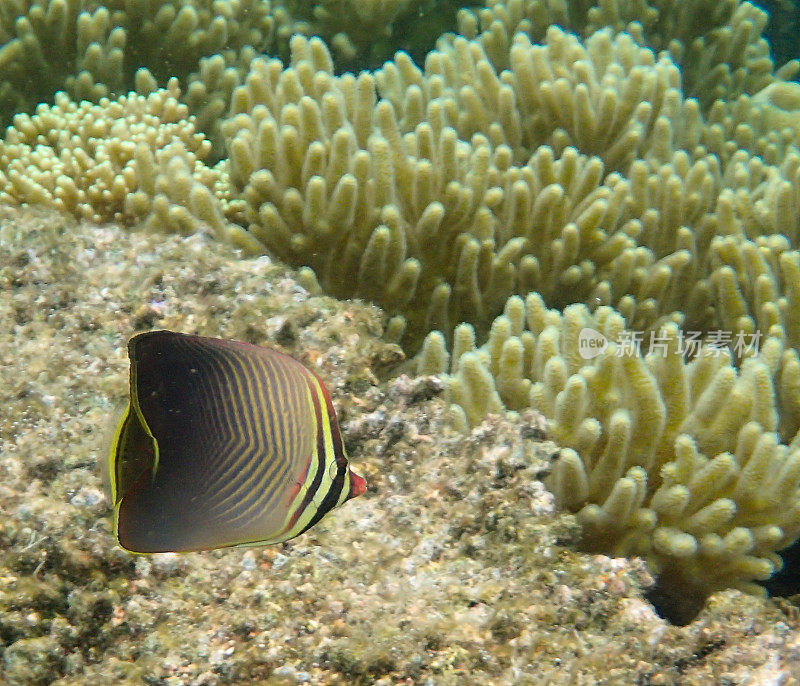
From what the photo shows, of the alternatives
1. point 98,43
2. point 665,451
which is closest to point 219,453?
point 665,451

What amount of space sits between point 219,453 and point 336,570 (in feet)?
2.30

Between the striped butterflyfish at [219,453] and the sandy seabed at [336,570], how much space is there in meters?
0.12

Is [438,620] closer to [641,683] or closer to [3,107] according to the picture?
[641,683]

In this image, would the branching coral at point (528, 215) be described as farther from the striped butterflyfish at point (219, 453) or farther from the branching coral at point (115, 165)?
the striped butterflyfish at point (219, 453)

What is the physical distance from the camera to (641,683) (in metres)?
1.82

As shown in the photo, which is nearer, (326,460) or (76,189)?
(326,460)

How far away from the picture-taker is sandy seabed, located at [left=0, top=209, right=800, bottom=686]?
68.1 inches

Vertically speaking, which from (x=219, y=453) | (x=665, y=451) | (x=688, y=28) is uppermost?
(x=688, y=28)

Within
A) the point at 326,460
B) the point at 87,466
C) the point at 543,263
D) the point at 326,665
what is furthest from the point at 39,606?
the point at 543,263

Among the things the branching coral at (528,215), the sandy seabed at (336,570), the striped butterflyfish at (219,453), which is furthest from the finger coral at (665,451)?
the striped butterflyfish at (219,453)

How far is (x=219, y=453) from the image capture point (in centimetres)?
132

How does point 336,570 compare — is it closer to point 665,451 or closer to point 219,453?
point 219,453

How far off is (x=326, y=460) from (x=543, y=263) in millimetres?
2300

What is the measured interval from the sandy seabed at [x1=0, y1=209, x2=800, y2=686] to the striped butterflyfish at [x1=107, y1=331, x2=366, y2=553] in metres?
0.12
